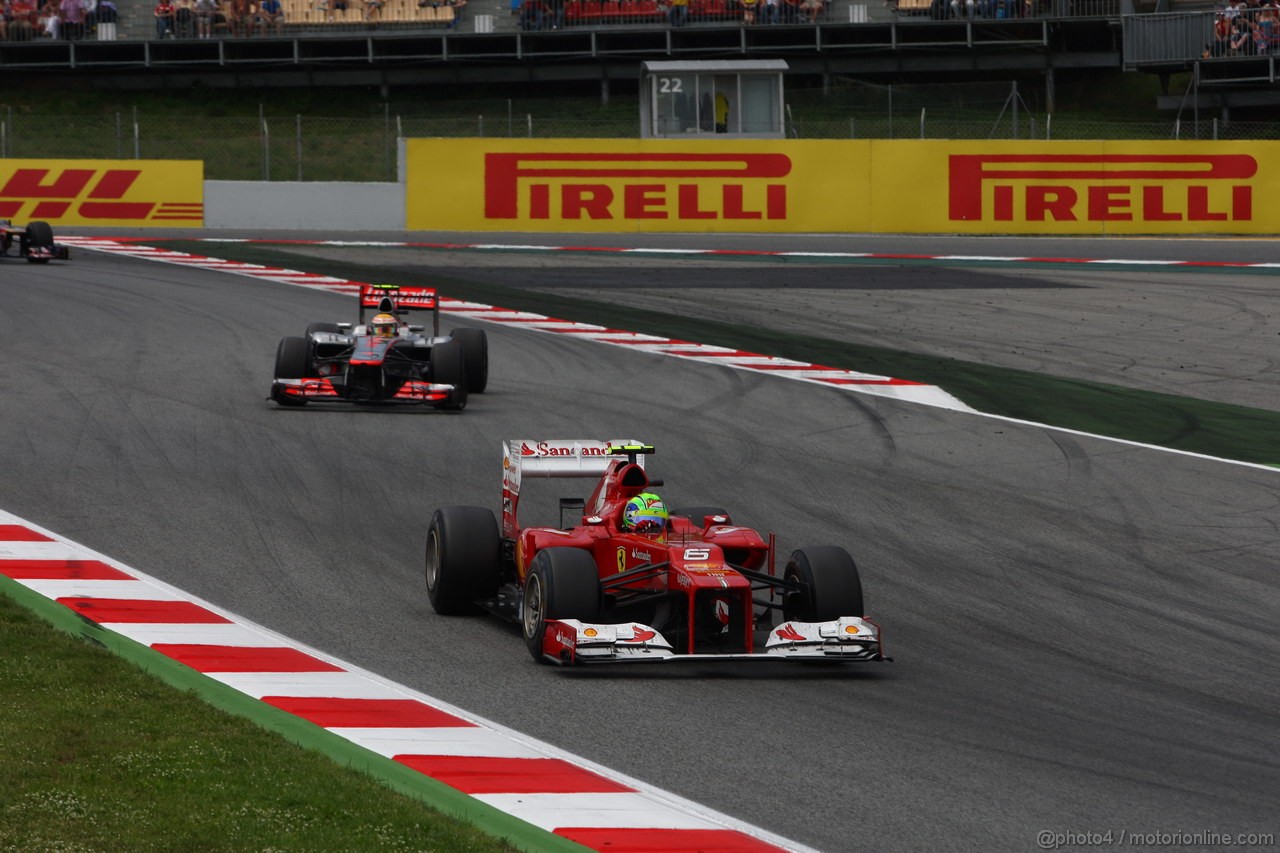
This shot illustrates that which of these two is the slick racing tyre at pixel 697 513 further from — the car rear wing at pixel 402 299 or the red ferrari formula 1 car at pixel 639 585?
the car rear wing at pixel 402 299

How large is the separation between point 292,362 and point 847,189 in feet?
58.7

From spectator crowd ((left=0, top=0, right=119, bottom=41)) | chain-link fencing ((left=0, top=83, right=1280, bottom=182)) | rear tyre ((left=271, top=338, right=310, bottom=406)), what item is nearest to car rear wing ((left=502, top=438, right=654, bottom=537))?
rear tyre ((left=271, top=338, right=310, bottom=406))

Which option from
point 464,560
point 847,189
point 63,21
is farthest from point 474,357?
point 63,21

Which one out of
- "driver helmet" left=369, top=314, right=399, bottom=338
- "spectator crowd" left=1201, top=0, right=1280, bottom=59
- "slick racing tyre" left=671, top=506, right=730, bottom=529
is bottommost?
"slick racing tyre" left=671, top=506, right=730, bottom=529

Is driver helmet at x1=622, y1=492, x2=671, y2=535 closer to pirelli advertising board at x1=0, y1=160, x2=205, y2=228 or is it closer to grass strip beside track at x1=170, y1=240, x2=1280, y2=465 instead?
grass strip beside track at x1=170, y1=240, x2=1280, y2=465

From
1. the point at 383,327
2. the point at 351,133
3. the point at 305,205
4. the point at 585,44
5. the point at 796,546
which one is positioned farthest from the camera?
the point at 585,44

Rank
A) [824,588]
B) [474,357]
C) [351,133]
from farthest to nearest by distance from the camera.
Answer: [351,133], [474,357], [824,588]

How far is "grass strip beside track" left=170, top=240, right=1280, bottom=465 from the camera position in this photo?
17.1 metres

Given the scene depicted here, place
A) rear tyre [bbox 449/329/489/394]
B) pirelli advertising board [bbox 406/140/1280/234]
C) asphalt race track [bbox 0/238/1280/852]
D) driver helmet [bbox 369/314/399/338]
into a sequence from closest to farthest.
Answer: asphalt race track [bbox 0/238/1280/852] < driver helmet [bbox 369/314/399/338] < rear tyre [bbox 449/329/489/394] < pirelli advertising board [bbox 406/140/1280/234]

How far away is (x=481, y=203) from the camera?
33.5m

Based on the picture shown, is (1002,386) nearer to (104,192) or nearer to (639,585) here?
(639,585)

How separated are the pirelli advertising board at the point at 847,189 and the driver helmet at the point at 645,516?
23800mm

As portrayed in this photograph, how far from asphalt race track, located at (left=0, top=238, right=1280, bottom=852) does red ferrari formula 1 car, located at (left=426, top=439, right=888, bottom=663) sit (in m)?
0.19

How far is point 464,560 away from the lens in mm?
10133
